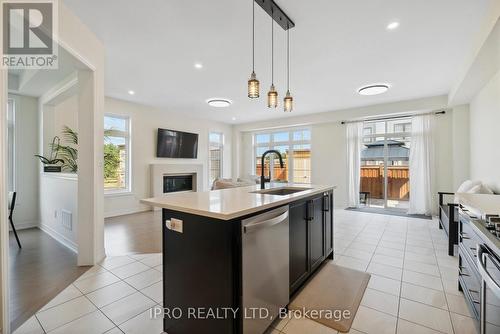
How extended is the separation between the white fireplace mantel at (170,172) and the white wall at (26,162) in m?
2.22

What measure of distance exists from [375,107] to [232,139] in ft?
15.7

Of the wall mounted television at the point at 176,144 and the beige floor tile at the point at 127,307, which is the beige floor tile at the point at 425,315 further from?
the wall mounted television at the point at 176,144

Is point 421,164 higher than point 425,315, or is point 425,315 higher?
point 421,164

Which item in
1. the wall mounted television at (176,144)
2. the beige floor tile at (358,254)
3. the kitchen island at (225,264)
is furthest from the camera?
the wall mounted television at (176,144)

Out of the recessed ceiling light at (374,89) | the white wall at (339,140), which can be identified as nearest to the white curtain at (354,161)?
the white wall at (339,140)

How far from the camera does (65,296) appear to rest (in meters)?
2.06

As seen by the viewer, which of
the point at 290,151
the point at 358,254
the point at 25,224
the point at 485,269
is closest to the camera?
the point at 485,269

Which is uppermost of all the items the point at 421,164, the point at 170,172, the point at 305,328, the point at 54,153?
the point at 54,153

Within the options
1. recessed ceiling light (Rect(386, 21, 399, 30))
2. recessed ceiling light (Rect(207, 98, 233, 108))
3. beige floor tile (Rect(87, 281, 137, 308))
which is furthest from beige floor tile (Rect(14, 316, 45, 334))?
recessed ceiling light (Rect(207, 98, 233, 108))

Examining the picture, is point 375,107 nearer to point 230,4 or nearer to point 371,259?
point 371,259

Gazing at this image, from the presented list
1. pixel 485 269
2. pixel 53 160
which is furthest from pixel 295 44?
pixel 53 160

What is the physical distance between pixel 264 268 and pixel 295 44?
106 inches

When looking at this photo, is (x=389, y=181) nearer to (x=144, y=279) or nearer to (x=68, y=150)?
(x=144, y=279)

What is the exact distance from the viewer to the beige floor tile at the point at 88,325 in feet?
5.35
